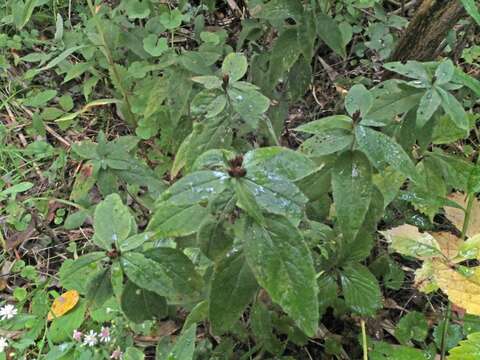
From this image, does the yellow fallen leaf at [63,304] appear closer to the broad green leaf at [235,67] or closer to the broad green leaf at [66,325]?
the broad green leaf at [66,325]

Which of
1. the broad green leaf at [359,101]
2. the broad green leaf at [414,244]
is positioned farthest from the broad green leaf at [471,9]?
the broad green leaf at [414,244]

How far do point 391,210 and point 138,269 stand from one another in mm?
993

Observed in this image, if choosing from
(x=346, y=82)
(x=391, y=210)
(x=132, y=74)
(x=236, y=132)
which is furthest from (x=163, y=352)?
(x=346, y=82)

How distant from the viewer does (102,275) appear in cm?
112

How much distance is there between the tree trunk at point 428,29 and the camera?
5.71 feet

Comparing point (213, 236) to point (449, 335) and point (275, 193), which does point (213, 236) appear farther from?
point (449, 335)

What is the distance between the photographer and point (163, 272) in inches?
43.3

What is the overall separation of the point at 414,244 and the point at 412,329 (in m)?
0.28

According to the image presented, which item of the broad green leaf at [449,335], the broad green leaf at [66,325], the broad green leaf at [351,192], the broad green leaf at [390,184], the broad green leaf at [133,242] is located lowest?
the broad green leaf at [66,325]

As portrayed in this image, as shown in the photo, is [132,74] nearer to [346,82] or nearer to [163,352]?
[346,82]

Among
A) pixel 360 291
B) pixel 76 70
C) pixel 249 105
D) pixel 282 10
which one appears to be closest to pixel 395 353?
pixel 360 291

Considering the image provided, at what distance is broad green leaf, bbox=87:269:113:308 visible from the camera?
1.12 meters

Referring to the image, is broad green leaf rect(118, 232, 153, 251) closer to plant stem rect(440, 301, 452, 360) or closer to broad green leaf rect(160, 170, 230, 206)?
broad green leaf rect(160, 170, 230, 206)

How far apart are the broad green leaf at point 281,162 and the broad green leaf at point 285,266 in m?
0.09
